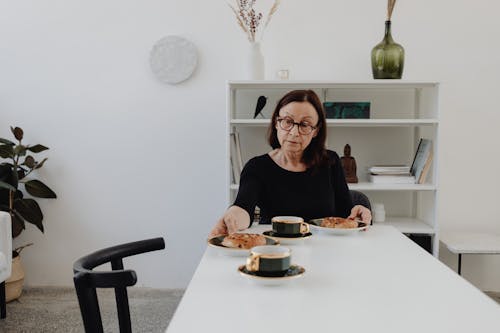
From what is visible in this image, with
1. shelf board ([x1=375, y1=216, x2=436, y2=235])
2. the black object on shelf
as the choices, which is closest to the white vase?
shelf board ([x1=375, y1=216, x2=436, y2=235])

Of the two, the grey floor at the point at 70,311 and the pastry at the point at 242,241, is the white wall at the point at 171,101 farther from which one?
the pastry at the point at 242,241

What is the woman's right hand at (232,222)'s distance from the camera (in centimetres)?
158

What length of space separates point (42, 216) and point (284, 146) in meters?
1.94

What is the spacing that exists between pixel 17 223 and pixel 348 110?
209cm

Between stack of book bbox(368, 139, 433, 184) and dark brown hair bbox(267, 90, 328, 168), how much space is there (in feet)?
3.05

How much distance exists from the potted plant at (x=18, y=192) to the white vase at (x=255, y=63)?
54.2 inches

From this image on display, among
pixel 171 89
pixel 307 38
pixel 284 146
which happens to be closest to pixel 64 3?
pixel 171 89

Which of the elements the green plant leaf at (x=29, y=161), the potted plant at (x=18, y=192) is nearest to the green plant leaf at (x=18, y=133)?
the potted plant at (x=18, y=192)

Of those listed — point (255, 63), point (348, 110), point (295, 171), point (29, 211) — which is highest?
point (255, 63)

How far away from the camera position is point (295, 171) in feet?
6.70

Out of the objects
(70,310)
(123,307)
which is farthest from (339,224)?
(70,310)

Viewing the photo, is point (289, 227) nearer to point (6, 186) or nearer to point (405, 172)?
point (405, 172)

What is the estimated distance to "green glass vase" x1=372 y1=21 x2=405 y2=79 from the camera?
2.81m

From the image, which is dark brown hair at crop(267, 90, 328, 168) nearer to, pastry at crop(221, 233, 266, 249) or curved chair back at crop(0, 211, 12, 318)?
pastry at crop(221, 233, 266, 249)
